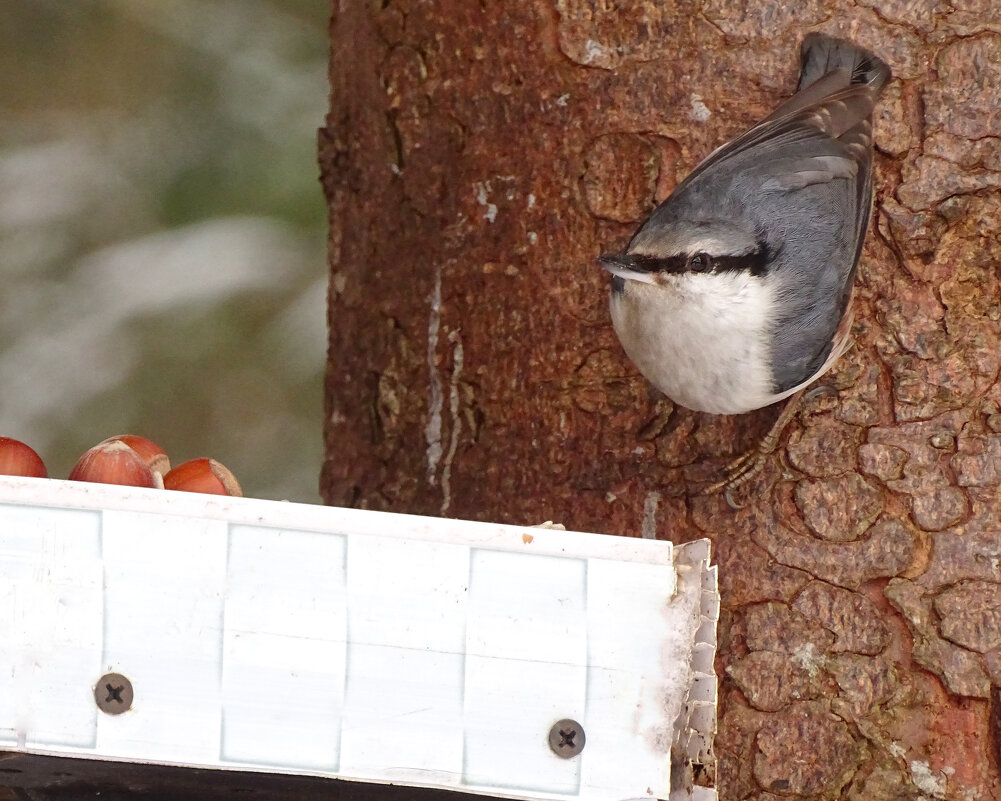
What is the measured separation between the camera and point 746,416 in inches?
66.6

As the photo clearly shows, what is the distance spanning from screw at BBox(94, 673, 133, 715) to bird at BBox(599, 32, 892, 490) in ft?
2.86

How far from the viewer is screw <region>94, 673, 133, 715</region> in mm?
963

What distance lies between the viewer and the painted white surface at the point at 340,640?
969 mm

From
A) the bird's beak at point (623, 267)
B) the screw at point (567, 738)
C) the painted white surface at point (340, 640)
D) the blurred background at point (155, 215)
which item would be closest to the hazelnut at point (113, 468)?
the painted white surface at point (340, 640)

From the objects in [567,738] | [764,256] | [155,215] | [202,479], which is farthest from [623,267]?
[155,215]

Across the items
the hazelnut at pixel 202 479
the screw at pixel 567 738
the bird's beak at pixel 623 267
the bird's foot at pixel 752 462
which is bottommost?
the screw at pixel 567 738

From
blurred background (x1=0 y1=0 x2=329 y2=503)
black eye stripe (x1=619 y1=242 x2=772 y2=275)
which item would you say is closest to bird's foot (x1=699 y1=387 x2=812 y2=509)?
black eye stripe (x1=619 y1=242 x2=772 y2=275)

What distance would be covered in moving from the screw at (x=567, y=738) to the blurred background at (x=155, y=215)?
225cm

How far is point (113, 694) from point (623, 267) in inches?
33.5

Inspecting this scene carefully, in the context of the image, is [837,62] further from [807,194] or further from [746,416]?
[746,416]

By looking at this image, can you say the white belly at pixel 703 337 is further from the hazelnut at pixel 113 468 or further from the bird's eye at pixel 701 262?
the hazelnut at pixel 113 468

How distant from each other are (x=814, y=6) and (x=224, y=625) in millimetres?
1254

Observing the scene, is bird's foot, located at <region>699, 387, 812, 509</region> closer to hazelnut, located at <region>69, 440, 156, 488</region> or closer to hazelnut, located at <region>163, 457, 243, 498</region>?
hazelnut, located at <region>163, 457, 243, 498</region>

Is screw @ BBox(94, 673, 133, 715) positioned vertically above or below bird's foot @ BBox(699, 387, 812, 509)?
below
